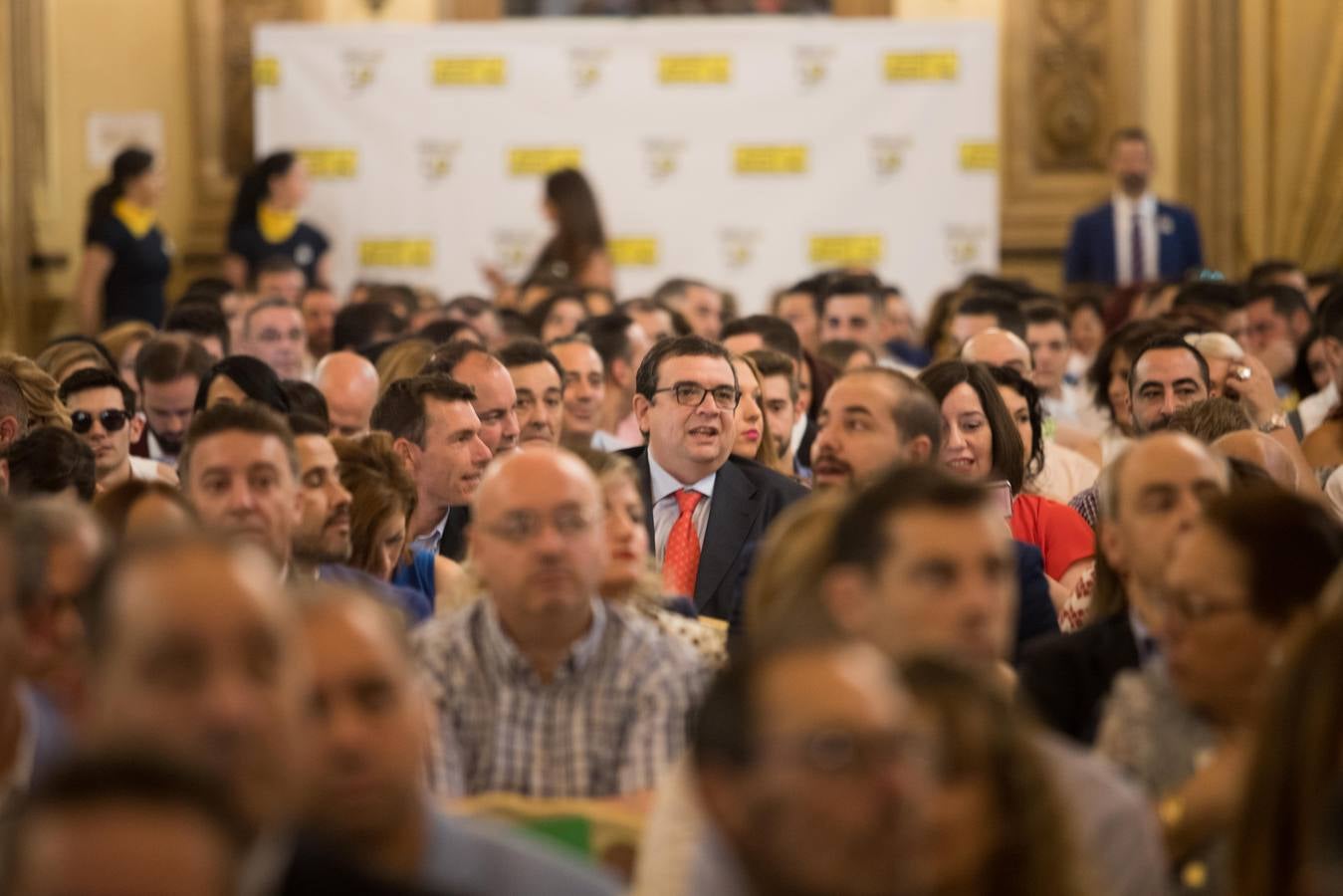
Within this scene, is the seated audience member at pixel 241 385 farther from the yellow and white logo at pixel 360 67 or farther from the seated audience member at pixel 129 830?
the yellow and white logo at pixel 360 67

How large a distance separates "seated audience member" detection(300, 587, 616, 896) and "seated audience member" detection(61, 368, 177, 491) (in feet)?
11.7

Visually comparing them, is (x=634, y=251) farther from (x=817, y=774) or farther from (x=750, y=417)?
(x=817, y=774)

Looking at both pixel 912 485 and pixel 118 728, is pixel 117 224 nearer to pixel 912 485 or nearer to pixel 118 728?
pixel 912 485

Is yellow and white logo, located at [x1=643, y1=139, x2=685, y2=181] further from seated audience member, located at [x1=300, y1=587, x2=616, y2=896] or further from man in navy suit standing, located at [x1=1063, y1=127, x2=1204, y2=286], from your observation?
seated audience member, located at [x1=300, y1=587, x2=616, y2=896]

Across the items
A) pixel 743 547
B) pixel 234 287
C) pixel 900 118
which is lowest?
pixel 743 547

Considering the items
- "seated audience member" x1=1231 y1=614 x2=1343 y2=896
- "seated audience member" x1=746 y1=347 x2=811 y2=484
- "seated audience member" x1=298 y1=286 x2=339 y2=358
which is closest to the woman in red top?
"seated audience member" x1=746 y1=347 x2=811 y2=484

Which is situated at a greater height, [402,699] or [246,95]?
[246,95]

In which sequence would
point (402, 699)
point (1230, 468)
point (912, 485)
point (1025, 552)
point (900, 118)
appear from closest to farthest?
point (402, 699) < point (912, 485) < point (1230, 468) < point (1025, 552) < point (900, 118)

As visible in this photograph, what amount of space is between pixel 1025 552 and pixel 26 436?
7.62 ft

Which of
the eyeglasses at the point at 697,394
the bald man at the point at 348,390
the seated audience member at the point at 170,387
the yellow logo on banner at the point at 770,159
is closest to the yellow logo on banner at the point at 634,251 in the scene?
the yellow logo on banner at the point at 770,159

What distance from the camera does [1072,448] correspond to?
320 inches

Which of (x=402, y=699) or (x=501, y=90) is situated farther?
(x=501, y=90)

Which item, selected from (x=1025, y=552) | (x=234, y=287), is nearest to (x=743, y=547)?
Answer: (x=1025, y=552)

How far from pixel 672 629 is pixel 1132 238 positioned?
847 centimetres
